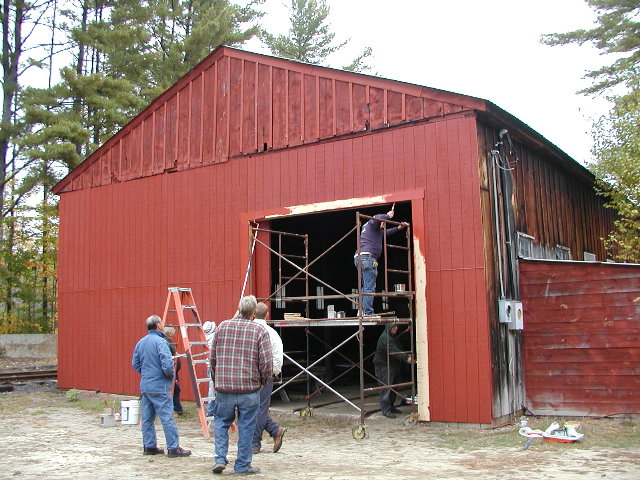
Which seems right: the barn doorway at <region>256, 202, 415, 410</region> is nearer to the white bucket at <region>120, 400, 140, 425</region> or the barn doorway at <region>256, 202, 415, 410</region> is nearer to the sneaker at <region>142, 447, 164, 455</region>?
the white bucket at <region>120, 400, 140, 425</region>

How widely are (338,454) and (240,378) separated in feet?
7.23

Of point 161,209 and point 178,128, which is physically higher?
point 178,128

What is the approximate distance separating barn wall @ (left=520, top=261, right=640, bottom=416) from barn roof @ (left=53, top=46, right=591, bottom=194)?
271 cm

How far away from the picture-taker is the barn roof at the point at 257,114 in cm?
1108

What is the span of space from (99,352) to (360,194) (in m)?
7.08

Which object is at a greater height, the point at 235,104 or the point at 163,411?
the point at 235,104

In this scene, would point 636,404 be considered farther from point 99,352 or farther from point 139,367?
point 99,352

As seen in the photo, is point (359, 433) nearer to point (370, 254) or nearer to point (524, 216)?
point (370, 254)

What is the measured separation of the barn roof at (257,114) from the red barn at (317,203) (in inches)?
1.2

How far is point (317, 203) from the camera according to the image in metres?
11.8

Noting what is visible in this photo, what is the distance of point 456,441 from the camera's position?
29.8ft

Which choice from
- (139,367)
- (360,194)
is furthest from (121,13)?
(139,367)

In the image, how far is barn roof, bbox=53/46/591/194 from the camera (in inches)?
436

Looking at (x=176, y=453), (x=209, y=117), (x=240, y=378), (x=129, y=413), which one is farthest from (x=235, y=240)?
(x=240, y=378)
